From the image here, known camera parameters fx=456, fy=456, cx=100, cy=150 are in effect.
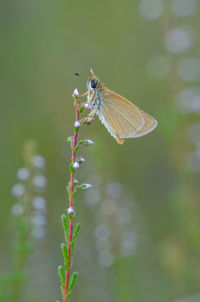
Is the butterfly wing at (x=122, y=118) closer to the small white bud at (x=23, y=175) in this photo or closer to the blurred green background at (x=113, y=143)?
the blurred green background at (x=113, y=143)

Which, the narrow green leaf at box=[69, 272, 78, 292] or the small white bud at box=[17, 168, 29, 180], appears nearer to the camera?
the narrow green leaf at box=[69, 272, 78, 292]

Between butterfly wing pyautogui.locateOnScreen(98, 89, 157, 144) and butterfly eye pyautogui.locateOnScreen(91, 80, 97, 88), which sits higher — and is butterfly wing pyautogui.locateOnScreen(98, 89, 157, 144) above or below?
below

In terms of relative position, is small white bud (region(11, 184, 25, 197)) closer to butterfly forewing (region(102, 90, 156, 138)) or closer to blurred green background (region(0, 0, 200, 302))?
blurred green background (region(0, 0, 200, 302))

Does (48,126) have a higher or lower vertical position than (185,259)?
higher

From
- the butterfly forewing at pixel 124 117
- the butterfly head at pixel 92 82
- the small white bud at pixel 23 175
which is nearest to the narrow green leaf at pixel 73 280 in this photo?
the small white bud at pixel 23 175

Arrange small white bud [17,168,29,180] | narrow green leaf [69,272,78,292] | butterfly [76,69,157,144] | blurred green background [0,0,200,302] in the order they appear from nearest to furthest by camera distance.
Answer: narrow green leaf [69,272,78,292] → small white bud [17,168,29,180] → butterfly [76,69,157,144] → blurred green background [0,0,200,302]

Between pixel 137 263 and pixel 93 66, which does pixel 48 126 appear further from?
pixel 137 263

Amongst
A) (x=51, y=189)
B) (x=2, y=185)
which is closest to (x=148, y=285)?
(x=51, y=189)

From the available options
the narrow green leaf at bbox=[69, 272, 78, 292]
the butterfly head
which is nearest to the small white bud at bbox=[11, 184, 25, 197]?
the butterfly head
